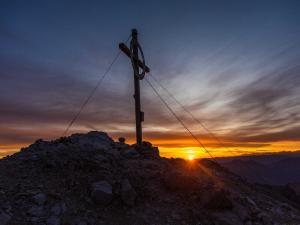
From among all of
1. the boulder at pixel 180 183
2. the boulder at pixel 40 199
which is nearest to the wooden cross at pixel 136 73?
the boulder at pixel 180 183

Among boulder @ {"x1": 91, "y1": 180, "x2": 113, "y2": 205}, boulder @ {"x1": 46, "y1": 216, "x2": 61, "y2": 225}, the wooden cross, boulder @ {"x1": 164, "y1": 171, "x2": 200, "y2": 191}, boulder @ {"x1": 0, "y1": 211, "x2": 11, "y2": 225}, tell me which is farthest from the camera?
the wooden cross

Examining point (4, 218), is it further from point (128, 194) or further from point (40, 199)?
point (128, 194)

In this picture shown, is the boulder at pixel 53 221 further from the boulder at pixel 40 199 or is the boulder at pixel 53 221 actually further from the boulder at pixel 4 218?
the boulder at pixel 4 218

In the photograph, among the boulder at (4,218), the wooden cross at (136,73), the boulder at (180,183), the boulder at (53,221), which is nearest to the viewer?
the boulder at (4,218)

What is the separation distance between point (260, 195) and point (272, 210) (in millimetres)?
1649

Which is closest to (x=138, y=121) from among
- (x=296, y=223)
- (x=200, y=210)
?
(x=200, y=210)

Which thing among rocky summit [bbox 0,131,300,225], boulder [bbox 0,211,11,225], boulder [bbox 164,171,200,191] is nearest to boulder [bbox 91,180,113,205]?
rocky summit [bbox 0,131,300,225]

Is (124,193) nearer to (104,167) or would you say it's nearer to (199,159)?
(104,167)

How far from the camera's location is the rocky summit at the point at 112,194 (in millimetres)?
10133

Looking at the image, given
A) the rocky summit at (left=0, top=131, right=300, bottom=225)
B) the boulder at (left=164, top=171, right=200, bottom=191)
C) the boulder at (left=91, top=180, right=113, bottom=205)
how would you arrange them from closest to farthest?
the rocky summit at (left=0, top=131, right=300, bottom=225) → the boulder at (left=91, top=180, right=113, bottom=205) → the boulder at (left=164, top=171, right=200, bottom=191)

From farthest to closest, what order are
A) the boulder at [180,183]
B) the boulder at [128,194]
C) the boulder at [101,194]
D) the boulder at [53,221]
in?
the boulder at [180,183] → the boulder at [128,194] → the boulder at [101,194] → the boulder at [53,221]

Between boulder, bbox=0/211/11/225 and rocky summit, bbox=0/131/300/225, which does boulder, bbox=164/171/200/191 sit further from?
boulder, bbox=0/211/11/225

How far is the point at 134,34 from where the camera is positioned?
1786 cm

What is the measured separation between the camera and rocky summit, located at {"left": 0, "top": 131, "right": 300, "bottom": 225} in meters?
10.1
